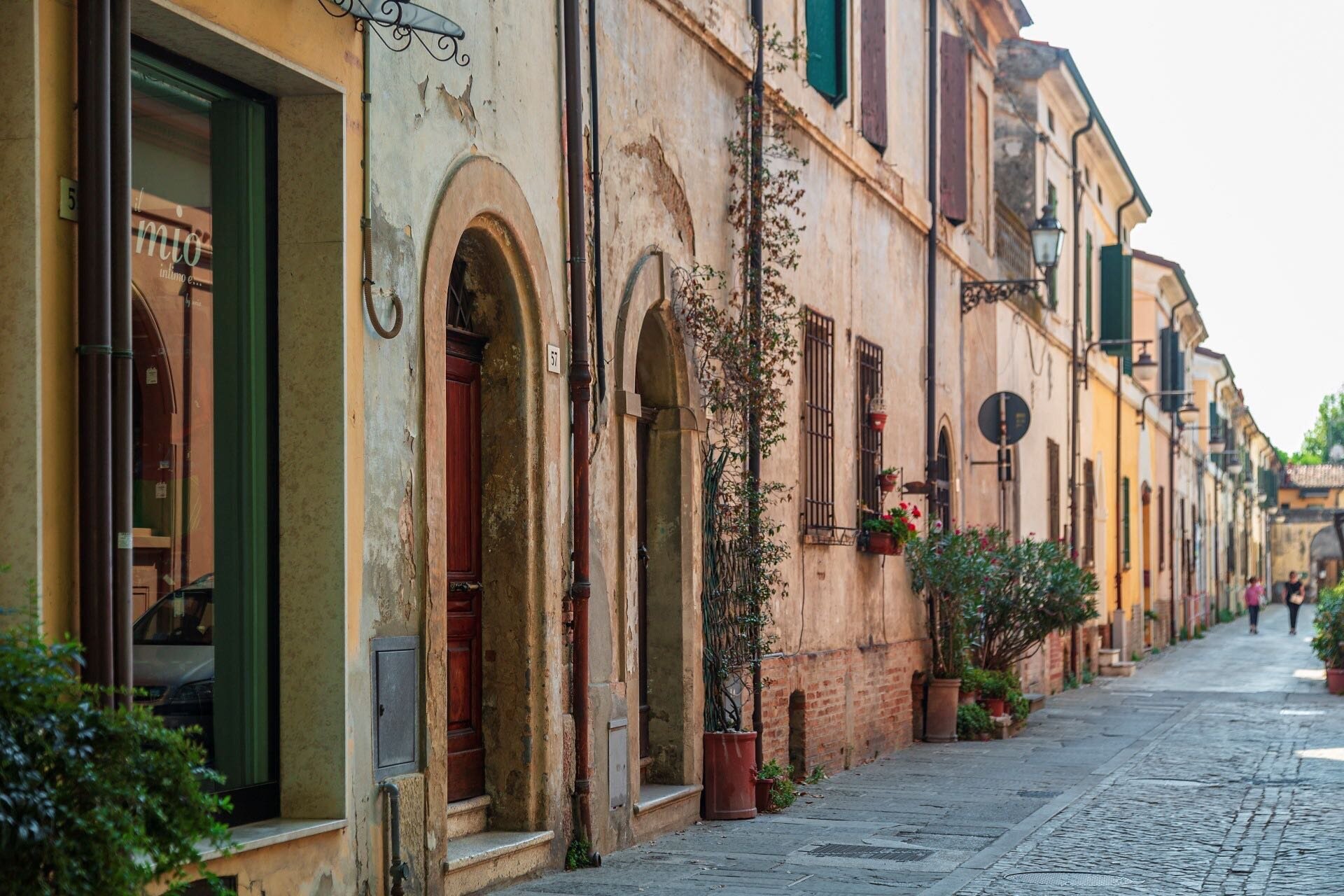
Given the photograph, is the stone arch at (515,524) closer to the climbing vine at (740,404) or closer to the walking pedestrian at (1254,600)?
the climbing vine at (740,404)

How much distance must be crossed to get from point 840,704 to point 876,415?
7.97 feet

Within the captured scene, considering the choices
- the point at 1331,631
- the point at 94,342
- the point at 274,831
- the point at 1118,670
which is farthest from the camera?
the point at 1118,670

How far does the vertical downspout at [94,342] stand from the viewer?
5.01 metres

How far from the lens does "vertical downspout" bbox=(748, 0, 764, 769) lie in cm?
1102

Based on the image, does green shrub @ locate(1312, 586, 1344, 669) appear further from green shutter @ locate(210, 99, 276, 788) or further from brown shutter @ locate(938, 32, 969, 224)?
green shutter @ locate(210, 99, 276, 788)

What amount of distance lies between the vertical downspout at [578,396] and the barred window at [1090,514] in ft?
62.2

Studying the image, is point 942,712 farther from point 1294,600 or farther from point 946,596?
point 1294,600

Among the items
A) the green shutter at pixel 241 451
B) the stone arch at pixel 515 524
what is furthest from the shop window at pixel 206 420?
the stone arch at pixel 515 524

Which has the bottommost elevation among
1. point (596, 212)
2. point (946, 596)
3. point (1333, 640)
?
point (1333, 640)

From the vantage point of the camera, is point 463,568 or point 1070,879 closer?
point 463,568

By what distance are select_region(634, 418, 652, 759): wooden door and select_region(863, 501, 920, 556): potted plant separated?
13.1 ft

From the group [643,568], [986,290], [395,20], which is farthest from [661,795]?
[986,290]

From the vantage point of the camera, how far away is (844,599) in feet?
44.7

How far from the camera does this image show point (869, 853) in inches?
365
